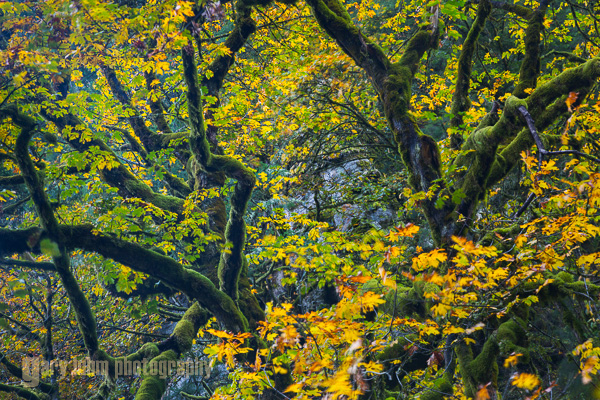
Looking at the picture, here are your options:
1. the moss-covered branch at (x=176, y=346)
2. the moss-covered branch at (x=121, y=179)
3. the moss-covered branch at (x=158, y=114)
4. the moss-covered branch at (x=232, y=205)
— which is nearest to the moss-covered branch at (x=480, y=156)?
the moss-covered branch at (x=232, y=205)

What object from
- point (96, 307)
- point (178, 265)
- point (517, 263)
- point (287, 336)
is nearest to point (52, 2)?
point (178, 265)

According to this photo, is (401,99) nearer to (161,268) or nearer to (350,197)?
(350,197)

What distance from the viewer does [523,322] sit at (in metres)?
4.17

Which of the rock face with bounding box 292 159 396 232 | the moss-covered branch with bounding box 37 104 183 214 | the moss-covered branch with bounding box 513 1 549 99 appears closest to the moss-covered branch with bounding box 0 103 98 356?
the moss-covered branch with bounding box 37 104 183 214

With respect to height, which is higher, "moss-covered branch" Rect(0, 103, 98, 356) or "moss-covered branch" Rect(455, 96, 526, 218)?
"moss-covered branch" Rect(0, 103, 98, 356)

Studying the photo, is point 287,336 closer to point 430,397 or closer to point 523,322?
point 430,397

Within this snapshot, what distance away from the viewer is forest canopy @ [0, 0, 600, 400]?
3.84 meters

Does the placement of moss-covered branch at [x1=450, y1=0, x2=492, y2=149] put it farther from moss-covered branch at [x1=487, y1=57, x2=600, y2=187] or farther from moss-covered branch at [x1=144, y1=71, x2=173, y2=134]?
moss-covered branch at [x1=144, y1=71, x2=173, y2=134]

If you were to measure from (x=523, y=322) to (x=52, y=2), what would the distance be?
21.7 feet

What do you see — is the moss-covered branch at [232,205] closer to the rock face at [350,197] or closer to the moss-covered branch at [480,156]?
the rock face at [350,197]

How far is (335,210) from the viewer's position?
26.9ft

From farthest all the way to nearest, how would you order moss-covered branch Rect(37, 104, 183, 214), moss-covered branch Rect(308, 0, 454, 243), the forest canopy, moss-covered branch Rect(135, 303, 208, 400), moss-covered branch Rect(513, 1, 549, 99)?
moss-covered branch Rect(37, 104, 183, 214)
moss-covered branch Rect(135, 303, 208, 400)
moss-covered branch Rect(513, 1, 549, 99)
moss-covered branch Rect(308, 0, 454, 243)
the forest canopy

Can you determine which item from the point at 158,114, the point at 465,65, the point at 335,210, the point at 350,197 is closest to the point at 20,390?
the point at 158,114

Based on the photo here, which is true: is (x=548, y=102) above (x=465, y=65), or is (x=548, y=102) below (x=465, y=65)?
below
